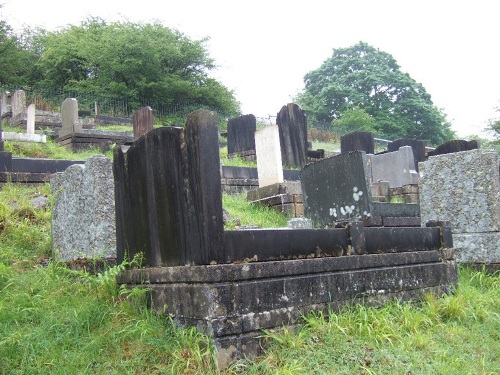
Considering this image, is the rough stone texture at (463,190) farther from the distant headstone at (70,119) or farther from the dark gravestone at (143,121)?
the distant headstone at (70,119)

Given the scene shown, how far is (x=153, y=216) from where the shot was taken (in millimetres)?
3979

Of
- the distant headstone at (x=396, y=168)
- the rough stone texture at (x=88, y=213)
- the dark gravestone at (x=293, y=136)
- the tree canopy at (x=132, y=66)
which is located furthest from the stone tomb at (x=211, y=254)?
the tree canopy at (x=132, y=66)

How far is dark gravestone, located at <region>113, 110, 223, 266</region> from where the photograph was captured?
11.7 feet

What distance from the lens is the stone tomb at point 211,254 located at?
3.46 metres

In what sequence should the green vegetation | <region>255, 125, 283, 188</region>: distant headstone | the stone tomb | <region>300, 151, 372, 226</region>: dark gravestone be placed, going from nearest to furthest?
the green vegetation
the stone tomb
<region>300, 151, 372, 226</region>: dark gravestone
<region>255, 125, 283, 188</region>: distant headstone

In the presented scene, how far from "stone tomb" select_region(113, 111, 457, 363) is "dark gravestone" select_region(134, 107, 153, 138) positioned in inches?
385

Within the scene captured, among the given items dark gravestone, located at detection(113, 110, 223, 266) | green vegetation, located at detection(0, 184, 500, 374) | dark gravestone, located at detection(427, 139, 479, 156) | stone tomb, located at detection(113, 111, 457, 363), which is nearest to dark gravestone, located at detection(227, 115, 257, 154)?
dark gravestone, located at detection(427, 139, 479, 156)

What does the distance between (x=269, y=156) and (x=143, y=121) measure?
514 cm

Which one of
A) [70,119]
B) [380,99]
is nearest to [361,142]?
[70,119]

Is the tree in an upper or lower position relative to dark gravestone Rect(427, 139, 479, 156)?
upper

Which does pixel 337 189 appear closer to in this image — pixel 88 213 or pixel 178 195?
pixel 88 213

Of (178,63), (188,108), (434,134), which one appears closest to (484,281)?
(188,108)

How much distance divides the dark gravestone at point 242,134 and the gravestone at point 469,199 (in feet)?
28.9

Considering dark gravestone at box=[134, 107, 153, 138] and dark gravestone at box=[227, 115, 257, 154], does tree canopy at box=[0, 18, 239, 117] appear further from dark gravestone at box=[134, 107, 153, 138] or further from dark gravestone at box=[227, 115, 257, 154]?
dark gravestone at box=[134, 107, 153, 138]
